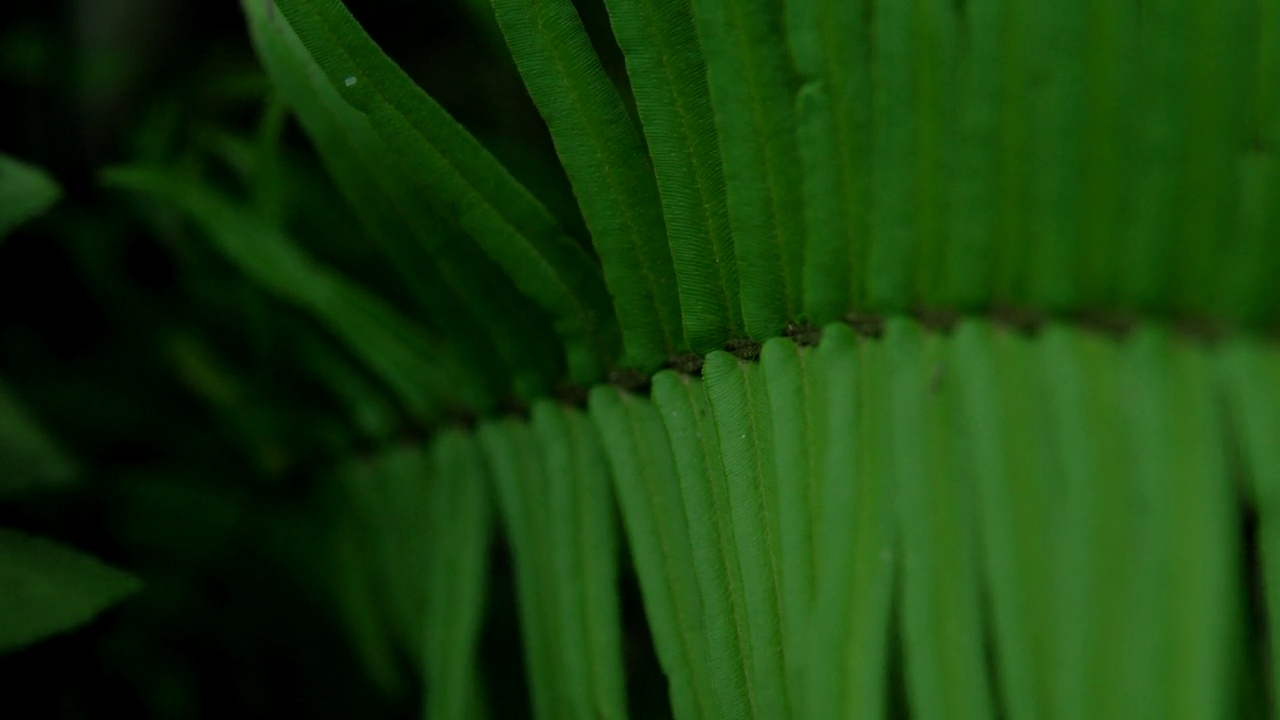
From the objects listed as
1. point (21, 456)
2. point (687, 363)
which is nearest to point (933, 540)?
point (687, 363)

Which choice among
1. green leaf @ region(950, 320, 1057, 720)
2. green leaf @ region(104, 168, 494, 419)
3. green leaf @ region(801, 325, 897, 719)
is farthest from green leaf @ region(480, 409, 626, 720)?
green leaf @ region(950, 320, 1057, 720)

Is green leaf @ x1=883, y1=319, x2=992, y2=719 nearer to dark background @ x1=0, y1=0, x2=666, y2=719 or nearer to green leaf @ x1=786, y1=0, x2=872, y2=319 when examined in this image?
green leaf @ x1=786, y1=0, x2=872, y2=319

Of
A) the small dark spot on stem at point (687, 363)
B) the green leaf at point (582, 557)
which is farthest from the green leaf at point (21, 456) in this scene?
the small dark spot on stem at point (687, 363)

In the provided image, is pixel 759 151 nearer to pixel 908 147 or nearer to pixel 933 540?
pixel 908 147

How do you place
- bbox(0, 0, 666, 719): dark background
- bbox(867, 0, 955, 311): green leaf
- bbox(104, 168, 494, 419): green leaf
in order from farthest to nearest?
bbox(0, 0, 666, 719): dark background → bbox(104, 168, 494, 419): green leaf → bbox(867, 0, 955, 311): green leaf

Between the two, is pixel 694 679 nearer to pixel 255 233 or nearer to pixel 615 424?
pixel 615 424
